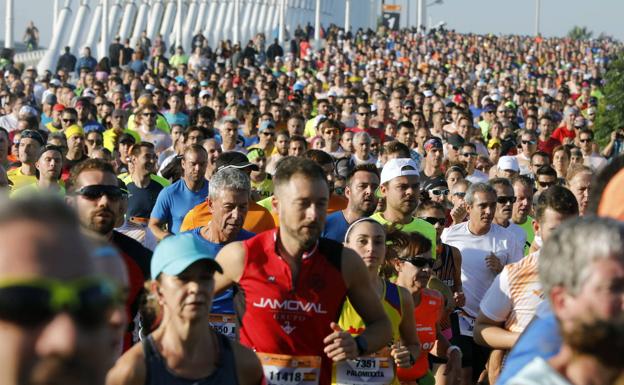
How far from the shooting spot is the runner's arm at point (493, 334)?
5.71 m

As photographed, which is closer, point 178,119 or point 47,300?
point 47,300

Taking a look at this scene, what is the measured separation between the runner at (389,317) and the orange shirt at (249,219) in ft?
5.76

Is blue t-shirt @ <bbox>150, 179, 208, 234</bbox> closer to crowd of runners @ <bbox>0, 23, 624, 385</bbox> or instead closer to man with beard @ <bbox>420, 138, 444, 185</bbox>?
crowd of runners @ <bbox>0, 23, 624, 385</bbox>

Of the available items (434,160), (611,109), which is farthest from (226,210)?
(611,109)

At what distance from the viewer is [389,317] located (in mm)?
5973

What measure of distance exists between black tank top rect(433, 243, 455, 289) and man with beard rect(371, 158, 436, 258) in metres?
0.19

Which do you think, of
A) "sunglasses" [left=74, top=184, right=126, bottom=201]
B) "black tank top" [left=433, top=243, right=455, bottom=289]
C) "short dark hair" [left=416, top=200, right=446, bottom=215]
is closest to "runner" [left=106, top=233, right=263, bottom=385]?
"sunglasses" [left=74, top=184, right=126, bottom=201]

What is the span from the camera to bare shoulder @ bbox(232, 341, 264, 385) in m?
4.31

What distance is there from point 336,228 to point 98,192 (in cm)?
217

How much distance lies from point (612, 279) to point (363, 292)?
2.88m

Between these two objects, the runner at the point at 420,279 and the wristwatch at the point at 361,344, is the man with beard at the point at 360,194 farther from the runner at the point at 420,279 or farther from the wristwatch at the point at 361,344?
the wristwatch at the point at 361,344

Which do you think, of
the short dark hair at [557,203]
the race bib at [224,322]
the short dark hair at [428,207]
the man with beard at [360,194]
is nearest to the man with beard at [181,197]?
the man with beard at [360,194]

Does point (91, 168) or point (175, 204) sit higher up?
point (91, 168)

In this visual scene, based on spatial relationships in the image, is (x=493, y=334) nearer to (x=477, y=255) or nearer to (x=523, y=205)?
(x=477, y=255)
